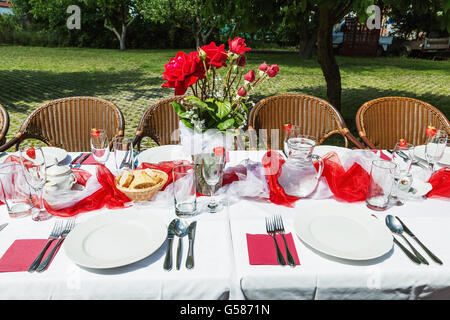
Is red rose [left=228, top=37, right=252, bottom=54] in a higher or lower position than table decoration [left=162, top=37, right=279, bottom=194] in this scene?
higher

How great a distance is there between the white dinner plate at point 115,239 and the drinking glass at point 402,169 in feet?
3.61

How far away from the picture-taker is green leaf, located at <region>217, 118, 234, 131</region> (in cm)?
143

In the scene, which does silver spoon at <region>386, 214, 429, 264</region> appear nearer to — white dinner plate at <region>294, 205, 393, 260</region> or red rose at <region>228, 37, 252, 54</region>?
white dinner plate at <region>294, 205, 393, 260</region>

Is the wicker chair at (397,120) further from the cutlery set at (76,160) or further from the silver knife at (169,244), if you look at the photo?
the cutlery set at (76,160)

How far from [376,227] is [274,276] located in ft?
1.66

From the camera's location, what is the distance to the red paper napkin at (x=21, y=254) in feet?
3.60

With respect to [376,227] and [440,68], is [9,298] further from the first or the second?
[440,68]

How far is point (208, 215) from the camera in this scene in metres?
1.42

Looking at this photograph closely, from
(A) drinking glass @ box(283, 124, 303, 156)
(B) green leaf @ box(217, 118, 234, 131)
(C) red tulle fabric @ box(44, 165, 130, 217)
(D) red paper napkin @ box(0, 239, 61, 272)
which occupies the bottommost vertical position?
(D) red paper napkin @ box(0, 239, 61, 272)

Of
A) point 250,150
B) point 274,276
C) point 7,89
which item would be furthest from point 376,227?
point 7,89

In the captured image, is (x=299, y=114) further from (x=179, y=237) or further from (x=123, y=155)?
(x=179, y=237)


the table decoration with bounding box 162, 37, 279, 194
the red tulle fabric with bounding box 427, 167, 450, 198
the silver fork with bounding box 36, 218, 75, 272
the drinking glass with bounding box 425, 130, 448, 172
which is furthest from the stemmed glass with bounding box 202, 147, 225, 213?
the drinking glass with bounding box 425, 130, 448, 172

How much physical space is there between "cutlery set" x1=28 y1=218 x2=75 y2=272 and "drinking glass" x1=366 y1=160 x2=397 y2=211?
51.6 inches

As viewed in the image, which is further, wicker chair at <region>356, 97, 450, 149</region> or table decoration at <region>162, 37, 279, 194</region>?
wicker chair at <region>356, 97, 450, 149</region>
